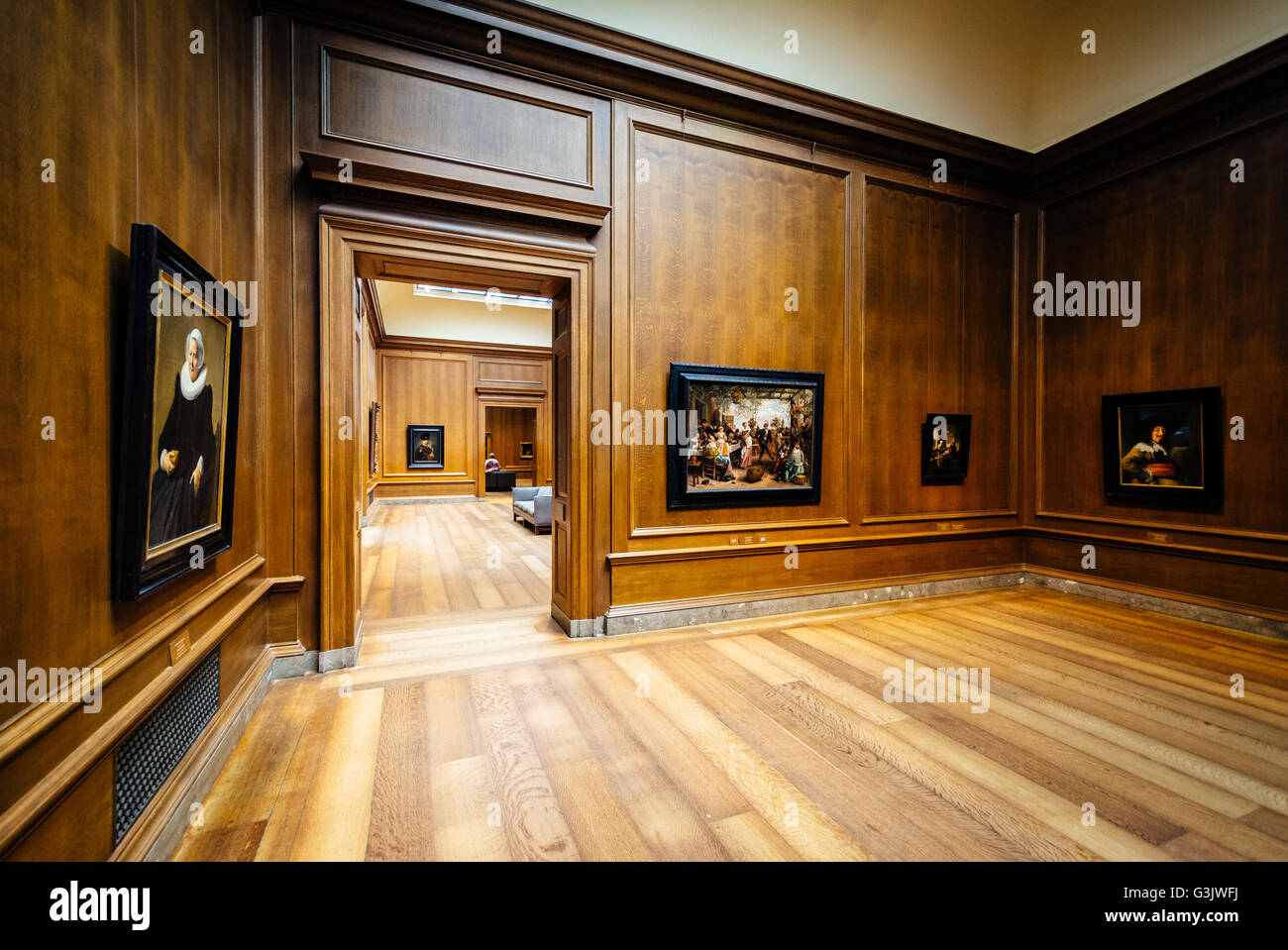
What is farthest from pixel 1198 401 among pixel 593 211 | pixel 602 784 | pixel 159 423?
pixel 159 423

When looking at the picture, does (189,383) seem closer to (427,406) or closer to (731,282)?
(731,282)

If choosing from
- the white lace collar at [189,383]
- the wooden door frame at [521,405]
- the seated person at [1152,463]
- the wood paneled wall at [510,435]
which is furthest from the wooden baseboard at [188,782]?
the wood paneled wall at [510,435]

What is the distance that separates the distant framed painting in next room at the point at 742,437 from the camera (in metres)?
5.44

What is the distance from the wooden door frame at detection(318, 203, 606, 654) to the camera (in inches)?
170

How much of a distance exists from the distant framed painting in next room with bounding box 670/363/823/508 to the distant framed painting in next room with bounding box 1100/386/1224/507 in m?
3.42

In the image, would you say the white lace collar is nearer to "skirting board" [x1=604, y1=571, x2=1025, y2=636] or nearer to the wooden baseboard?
the wooden baseboard

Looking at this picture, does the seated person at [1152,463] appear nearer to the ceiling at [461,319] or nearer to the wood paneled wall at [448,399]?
the wood paneled wall at [448,399]

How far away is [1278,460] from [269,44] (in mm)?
9039

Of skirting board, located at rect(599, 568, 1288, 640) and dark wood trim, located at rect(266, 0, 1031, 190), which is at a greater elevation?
dark wood trim, located at rect(266, 0, 1031, 190)

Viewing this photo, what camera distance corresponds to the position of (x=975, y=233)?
6.89 m

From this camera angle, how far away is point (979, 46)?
6457 millimetres

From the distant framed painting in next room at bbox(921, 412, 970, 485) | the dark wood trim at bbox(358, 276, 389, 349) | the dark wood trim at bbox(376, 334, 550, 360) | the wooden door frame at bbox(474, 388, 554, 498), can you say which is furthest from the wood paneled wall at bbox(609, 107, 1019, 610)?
the dark wood trim at bbox(376, 334, 550, 360)
